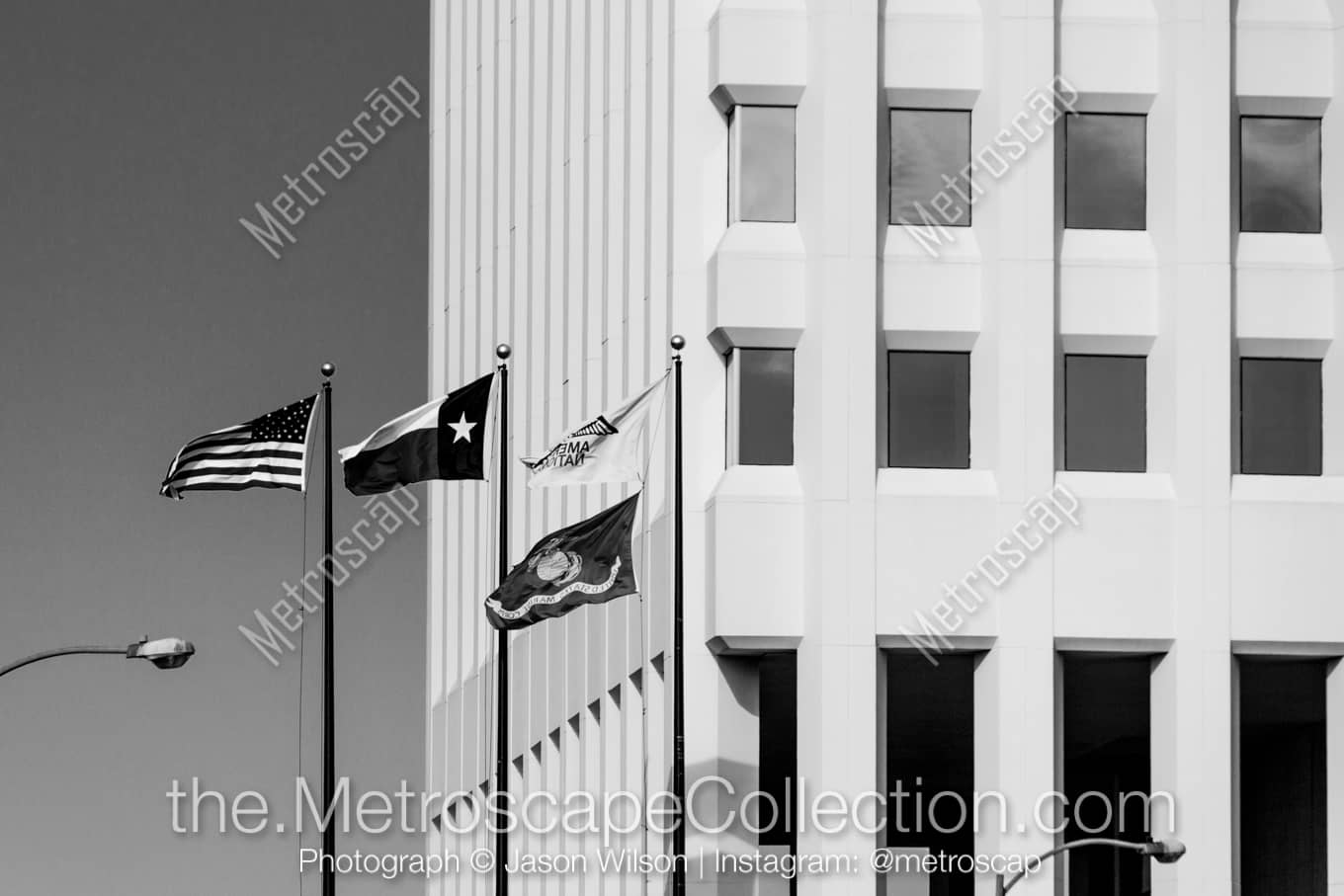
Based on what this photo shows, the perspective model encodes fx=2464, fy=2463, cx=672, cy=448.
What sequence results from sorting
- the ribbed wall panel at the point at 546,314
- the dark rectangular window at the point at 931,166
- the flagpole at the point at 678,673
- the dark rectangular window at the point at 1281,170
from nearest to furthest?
the flagpole at the point at 678,673
the dark rectangular window at the point at 931,166
the dark rectangular window at the point at 1281,170
the ribbed wall panel at the point at 546,314

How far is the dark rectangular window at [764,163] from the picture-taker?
129ft

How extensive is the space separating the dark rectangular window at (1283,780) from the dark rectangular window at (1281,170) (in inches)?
303

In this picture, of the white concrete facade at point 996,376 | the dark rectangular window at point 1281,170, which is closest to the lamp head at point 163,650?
the white concrete facade at point 996,376

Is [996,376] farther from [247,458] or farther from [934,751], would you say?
[934,751]

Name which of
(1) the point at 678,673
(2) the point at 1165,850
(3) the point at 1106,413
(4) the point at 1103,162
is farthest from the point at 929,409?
(2) the point at 1165,850

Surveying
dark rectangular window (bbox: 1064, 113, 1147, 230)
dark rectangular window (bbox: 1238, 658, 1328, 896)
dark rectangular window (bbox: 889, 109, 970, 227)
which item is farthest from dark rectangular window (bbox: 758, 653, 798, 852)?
dark rectangular window (bbox: 1064, 113, 1147, 230)

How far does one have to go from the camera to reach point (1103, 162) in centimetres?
3953

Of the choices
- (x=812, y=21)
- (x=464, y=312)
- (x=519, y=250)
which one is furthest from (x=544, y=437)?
(x=812, y=21)

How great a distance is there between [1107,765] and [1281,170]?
16.3 m

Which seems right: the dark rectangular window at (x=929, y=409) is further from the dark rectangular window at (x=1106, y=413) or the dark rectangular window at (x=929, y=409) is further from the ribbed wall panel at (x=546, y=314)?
the ribbed wall panel at (x=546, y=314)

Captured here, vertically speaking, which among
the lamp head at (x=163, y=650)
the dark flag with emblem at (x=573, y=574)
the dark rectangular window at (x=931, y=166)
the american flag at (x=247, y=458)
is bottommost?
the lamp head at (x=163, y=650)

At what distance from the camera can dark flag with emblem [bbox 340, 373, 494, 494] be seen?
111 ft

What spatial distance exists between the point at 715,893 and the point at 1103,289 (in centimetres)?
1122

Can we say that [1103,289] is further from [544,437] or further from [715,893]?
[544,437]
